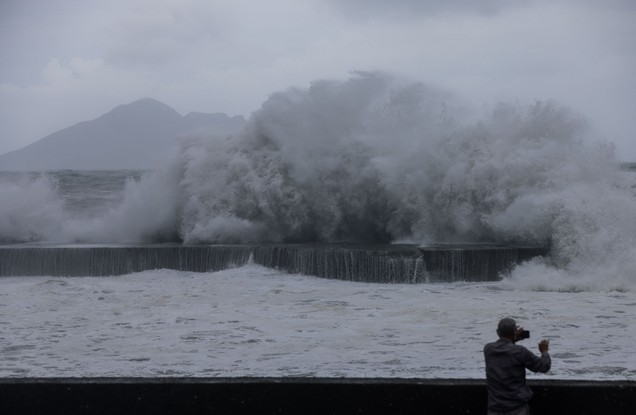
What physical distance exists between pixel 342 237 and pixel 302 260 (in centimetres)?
400

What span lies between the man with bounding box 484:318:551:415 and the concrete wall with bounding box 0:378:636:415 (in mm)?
158

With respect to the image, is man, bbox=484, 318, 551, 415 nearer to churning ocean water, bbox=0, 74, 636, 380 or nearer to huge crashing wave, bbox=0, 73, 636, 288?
churning ocean water, bbox=0, 74, 636, 380

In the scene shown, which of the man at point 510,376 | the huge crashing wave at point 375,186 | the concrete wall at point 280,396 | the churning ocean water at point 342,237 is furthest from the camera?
the huge crashing wave at point 375,186

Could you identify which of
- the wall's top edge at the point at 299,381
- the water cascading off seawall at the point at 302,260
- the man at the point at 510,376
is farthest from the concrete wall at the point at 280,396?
the water cascading off seawall at the point at 302,260

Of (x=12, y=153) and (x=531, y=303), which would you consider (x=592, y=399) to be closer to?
(x=531, y=303)

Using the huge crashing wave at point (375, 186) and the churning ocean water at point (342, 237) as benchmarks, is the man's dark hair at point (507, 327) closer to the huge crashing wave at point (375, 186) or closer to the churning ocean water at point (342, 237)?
the churning ocean water at point (342, 237)

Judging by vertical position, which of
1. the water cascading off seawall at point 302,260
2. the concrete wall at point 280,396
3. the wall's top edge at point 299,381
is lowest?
the concrete wall at point 280,396

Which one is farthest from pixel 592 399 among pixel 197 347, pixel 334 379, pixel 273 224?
pixel 273 224

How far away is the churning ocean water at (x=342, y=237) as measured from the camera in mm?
7555

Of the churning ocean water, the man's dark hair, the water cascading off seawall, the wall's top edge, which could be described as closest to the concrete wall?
the wall's top edge

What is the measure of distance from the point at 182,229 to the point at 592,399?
1449cm

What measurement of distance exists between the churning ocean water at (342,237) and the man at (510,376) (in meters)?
2.26

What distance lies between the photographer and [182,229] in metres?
18.2

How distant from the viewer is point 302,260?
13.4 meters
